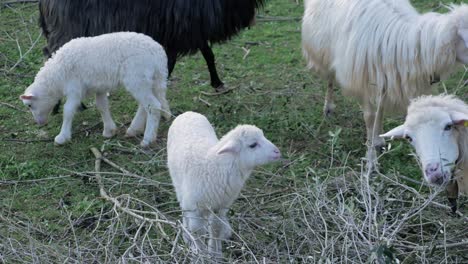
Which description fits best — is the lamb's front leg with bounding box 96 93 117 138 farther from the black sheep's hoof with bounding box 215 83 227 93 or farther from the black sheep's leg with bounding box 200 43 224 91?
the black sheep's hoof with bounding box 215 83 227 93

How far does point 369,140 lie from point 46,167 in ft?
7.60

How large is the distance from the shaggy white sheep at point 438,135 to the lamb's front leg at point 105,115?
2.55 m

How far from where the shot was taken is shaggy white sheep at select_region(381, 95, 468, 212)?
426 centimetres

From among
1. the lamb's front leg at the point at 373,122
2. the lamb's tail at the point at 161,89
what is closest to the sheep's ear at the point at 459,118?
the lamb's front leg at the point at 373,122

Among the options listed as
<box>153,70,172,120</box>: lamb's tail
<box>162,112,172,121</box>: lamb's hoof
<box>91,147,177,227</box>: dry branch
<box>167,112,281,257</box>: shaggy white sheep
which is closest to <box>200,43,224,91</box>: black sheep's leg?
<box>162,112,172,121</box>: lamb's hoof

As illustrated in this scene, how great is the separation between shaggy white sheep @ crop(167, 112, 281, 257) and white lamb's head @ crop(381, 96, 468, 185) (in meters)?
0.75

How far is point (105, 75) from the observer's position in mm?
5969

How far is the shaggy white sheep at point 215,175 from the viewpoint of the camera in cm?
434

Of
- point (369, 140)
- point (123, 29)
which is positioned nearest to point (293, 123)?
→ point (369, 140)

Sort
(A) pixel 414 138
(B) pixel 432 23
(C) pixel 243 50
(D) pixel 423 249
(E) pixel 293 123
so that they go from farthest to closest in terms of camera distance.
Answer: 1. (C) pixel 243 50
2. (E) pixel 293 123
3. (B) pixel 432 23
4. (A) pixel 414 138
5. (D) pixel 423 249

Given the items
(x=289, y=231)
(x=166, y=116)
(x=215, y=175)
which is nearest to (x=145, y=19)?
(x=166, y=116)

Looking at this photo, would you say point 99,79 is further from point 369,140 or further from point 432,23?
point 432,23

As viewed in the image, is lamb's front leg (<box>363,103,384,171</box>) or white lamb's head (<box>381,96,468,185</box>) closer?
white lamb's head (<box>381,96,468,185</box>)

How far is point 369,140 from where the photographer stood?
581cm
